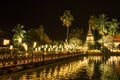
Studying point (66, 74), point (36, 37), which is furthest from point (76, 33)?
point (66, 74)

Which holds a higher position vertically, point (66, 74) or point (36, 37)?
point (36, 37)

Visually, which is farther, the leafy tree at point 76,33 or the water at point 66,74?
the leafy tree at point 76,33

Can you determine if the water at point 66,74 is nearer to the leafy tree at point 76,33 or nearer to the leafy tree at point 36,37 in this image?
the leafy tree at point 36,37

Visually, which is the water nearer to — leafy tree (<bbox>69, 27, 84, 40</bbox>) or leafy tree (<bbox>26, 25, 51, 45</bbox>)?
leafy tree (<bbox>26, 25, 51, 45</bbox>)

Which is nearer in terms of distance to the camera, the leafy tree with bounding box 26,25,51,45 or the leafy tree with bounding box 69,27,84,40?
the leafy tree with bounding box 26,25,51,45

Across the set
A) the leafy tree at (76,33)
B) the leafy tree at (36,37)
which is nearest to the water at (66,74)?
the leafy tree at (36,37)

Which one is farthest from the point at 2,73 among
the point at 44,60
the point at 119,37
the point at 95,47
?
the point at 119,37

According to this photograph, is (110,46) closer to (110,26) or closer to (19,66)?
(110,26)

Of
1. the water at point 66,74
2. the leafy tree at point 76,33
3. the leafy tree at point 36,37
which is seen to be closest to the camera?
the water at point 66,74

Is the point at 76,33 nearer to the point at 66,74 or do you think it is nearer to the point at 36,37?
the point at 36,37

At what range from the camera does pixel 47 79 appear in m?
22.3

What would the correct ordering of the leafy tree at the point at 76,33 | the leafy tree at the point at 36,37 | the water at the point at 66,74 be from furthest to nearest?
the leafy tree at the point at 76,33 → the leafy tree at the point at 36,37 → the water at the point at 66,74

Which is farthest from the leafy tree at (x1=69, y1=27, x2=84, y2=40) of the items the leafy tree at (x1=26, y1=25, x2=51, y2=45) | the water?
the water

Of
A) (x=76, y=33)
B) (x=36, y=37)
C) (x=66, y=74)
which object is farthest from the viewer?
(x=76, y=33)
